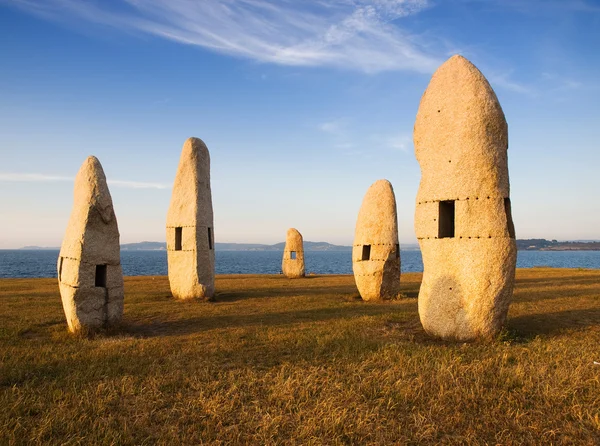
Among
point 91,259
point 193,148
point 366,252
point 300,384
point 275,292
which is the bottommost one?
point 275,292

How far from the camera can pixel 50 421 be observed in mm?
4746

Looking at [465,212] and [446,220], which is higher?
[465,212]

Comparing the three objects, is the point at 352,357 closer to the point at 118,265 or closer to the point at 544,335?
the point at 544,335

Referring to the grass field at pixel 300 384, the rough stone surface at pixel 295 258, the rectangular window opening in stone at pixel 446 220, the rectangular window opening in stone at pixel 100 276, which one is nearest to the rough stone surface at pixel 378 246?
the grass field at pixel 300 384

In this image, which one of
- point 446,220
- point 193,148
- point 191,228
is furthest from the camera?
point 193,148

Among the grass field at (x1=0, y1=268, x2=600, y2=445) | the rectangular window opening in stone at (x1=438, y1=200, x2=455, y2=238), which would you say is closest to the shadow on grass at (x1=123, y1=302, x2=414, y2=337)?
the grass field at (x1=0, y1=268, x2=600, y2=445)

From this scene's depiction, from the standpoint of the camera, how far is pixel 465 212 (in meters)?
8.39

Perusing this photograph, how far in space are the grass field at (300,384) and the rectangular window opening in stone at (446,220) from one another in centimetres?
229

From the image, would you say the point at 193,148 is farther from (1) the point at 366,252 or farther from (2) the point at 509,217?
(2) the point at 509,217

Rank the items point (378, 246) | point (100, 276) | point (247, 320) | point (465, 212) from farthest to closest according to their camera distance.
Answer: point (378, 246) → point (247, 320) → point (100, 276) → point (465, 212)

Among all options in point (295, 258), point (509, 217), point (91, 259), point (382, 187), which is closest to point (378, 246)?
point (382, 187)

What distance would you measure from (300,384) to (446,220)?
5.18 meters

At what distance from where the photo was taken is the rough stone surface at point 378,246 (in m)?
15.0

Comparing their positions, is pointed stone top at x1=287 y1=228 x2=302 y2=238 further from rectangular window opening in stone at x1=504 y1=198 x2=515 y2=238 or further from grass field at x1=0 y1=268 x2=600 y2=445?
rectangular window opening in stone at x1=504 y1=198 x2=515 y2=238
